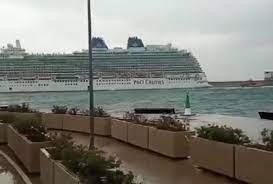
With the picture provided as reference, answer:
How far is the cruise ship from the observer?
297 feet

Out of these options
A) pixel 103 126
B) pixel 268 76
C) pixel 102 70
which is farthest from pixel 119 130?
pixel 268 76

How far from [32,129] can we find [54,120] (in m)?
7.03

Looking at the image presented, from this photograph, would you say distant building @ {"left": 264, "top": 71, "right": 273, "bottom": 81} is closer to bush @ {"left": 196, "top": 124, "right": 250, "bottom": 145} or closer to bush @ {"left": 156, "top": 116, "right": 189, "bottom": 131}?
bush @ {"left": 156, "top": 116, "right": 189, "bottom": 131}

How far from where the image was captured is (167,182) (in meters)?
9.14

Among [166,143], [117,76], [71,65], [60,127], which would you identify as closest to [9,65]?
[71,65]

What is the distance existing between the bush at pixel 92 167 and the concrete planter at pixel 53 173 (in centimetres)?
11

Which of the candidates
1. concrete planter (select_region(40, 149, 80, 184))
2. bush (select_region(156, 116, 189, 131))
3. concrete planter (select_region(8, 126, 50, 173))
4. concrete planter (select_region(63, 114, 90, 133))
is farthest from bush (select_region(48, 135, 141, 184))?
concrete planter (select_region(63, 114, 90, 133))

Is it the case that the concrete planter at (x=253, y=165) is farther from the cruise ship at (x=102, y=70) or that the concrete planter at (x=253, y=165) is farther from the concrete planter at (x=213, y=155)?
the cruise ship at (x=102, y=70)

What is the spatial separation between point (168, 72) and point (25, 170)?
3320 inches

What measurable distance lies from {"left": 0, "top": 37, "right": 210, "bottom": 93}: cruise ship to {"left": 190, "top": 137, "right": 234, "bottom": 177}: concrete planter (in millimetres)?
78916

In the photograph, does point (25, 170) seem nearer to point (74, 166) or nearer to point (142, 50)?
point (74, 166)

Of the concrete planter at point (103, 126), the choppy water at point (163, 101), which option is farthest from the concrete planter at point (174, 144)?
the choppy water at point (163, 101)

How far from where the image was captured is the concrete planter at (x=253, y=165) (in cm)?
829

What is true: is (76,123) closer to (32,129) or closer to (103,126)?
(103,126)
